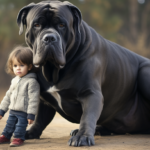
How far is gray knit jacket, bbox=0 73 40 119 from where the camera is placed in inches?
103

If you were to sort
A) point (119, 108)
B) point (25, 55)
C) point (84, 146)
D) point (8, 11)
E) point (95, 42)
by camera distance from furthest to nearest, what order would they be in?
point (8, 11), point (119, 108), point (95, 42), point (25, 55), point (84, 146)

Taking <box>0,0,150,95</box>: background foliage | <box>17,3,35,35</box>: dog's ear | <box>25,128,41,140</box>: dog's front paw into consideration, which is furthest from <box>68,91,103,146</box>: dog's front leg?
<box>0,0,150,95</box>: background foliage

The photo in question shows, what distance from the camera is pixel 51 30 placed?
2496 mm

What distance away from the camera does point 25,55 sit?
2.75m

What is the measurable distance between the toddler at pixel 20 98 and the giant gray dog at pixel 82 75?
144 millimetres

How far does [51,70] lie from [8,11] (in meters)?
9.77

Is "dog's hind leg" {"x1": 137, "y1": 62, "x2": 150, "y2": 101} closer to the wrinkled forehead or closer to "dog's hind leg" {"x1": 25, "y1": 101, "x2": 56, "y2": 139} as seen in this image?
"dog's hind leg" {"x1": 25, "y1": 101, "x2": 56, "y2": 139}

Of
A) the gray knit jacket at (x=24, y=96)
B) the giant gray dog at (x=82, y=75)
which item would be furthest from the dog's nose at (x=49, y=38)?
the gray knit jacket at (x=24, y=96)

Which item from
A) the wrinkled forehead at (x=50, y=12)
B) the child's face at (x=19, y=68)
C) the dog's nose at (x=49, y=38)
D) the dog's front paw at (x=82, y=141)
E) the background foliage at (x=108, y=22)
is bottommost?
the dog's front paw at (x=82, y=141)

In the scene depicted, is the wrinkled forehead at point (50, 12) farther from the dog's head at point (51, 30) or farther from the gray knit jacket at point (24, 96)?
the gray knit jacket at point (24, 96)

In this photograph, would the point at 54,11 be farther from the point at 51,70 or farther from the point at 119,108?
the point at 119,108

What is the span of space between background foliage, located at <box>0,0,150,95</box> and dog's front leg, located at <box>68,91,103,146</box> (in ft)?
30.2

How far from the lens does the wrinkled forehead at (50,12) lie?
8.27ft

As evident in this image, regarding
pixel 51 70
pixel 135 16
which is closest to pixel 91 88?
pixel 51 70
